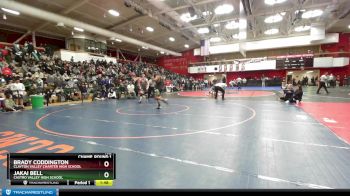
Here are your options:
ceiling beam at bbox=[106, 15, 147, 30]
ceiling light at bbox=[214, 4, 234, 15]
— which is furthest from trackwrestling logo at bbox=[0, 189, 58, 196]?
ceiling beam at bbox=[106, 15, 147, 30]

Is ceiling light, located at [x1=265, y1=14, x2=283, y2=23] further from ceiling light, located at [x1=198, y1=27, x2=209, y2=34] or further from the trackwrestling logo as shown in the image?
the trackwrestling logo

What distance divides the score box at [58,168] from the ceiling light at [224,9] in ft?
59.0

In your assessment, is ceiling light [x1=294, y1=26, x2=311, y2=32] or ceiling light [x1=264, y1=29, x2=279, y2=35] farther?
ceiling light [x1=264, y1=29, x2=279, y2=35]

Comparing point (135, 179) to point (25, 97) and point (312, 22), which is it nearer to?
point (25, 97)

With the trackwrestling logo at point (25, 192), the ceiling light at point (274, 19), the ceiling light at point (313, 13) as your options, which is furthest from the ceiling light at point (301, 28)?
the trackwrestling logo at point (25, 192)

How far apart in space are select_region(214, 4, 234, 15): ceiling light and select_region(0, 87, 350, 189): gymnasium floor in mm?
13185

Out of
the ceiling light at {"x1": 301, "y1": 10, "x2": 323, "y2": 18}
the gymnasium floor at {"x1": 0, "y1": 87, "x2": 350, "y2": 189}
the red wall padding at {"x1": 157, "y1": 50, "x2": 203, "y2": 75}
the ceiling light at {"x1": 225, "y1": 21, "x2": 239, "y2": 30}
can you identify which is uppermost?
the ceiling light at {"x1": 301, "y1": 10, "x2": 323, "y2": 18}

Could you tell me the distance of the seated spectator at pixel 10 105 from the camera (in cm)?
934

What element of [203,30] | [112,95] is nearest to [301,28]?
[203,30]

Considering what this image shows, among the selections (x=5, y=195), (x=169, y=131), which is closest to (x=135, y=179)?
(x=5, y=195)

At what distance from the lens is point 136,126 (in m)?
5.89

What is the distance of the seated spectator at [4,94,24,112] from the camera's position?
30.6 feet

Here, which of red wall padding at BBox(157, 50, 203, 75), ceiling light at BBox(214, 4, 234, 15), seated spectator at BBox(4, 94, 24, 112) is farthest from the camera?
red wall padding at BBox(157, 50, 203, 75)

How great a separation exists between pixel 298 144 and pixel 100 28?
1959cm
